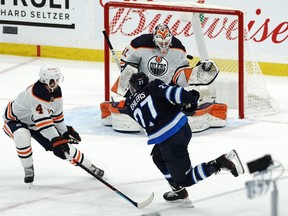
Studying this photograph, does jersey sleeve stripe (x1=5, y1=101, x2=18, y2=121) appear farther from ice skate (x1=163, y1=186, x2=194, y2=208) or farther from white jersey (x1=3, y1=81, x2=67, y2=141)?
ice skate (x1=163, y1=186, x2=194, y2=208)

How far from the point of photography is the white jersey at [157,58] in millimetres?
6840

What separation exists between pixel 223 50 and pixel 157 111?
2.97m

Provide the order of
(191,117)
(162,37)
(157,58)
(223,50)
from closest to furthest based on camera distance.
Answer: (162,37) → (157,58) → (191,117) → (223,50)

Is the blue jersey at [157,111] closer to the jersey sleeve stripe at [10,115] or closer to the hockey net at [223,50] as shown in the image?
the jersey sleeve stripe at [10,115]

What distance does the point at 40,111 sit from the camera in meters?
5.34

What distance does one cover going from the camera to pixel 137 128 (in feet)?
23.3

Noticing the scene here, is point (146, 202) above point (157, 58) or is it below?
below

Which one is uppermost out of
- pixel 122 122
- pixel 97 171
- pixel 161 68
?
pixel 161 68

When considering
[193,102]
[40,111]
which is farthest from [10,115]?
[193,102]


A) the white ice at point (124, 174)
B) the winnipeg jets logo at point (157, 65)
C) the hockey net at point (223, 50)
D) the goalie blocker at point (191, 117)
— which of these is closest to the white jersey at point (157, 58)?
the winnipeg jets logo at point (157, 65)

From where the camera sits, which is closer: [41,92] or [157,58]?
[41,92]

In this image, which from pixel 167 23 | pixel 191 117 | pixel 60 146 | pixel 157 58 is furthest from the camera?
pixel 167 23

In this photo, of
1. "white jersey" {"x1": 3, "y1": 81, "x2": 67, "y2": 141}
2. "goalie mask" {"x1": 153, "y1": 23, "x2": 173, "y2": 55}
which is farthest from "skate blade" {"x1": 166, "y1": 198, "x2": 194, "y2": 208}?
"goalie mask" {"x1": 153, "y1": 23, "x2": 173, "y2": 55}

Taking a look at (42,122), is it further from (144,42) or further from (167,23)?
(167,23)
